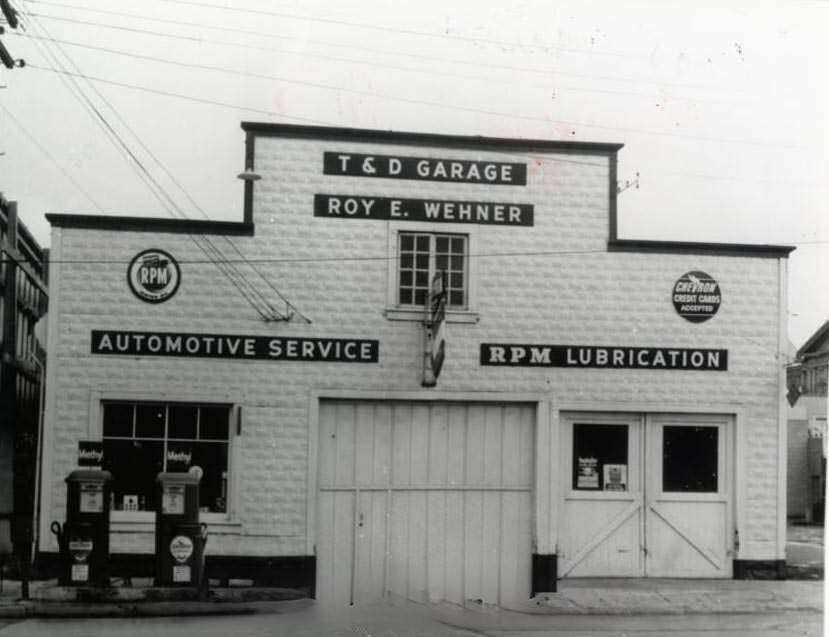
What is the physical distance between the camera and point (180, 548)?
13.3 m

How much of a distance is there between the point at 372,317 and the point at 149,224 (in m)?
3.07

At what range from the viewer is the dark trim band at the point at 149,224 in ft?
46.7

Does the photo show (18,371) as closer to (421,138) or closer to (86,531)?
(86,531)

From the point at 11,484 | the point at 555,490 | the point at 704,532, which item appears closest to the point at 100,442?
the point at 11,484

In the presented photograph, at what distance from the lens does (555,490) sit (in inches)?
592

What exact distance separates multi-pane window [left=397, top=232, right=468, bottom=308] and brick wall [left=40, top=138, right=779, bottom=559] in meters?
0.18

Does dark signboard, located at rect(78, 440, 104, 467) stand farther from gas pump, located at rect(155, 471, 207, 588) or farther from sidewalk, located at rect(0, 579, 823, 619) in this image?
sidewalk, located at rect(0, 579, 823, 619)

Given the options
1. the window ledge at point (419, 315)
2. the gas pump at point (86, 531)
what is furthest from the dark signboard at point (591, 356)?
the gas pump at point (86, 531)

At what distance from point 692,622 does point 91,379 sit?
7.87 metres

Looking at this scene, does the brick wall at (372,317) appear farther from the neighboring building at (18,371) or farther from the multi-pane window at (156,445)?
the neighboring building at (18,371)

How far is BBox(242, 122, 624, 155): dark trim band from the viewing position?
14445 millimetres

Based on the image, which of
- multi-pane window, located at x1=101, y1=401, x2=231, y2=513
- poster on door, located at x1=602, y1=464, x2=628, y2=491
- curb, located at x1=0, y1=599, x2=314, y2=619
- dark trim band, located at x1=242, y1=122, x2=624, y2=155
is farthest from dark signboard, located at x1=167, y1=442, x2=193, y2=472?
poster on door, located at x1=602, y1=464, x2=628, y2=491

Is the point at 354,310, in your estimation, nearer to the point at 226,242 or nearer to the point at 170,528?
the point at 226,242

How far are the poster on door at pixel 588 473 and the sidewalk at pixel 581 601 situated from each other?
127 centimetres
